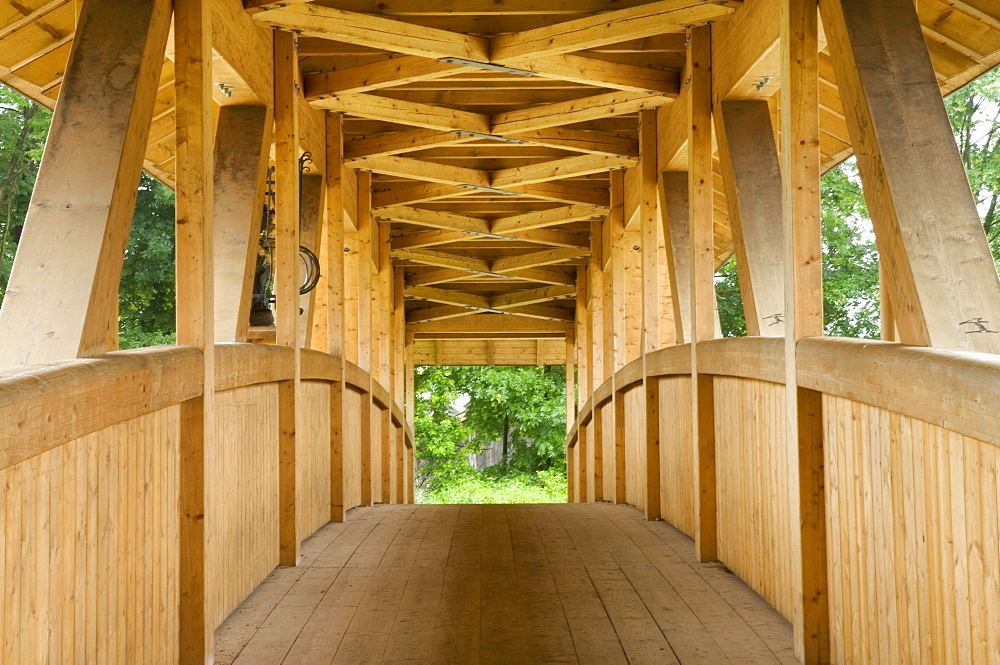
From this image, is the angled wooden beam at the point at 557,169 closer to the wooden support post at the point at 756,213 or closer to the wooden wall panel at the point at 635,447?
the wooden wall panel at the point at 635,447

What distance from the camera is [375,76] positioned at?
6.95 m

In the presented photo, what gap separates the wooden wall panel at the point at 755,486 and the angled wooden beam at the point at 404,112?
3537mm

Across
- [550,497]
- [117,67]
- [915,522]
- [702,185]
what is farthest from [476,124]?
[550,497]

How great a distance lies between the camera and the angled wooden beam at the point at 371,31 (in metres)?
5.76

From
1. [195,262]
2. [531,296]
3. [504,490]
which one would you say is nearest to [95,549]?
[195,262]

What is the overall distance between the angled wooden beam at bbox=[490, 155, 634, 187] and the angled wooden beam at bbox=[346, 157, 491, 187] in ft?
0.67

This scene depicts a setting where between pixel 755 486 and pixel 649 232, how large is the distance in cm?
367

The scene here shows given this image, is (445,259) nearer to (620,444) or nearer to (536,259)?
(536,259)

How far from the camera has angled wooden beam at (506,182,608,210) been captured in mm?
10555

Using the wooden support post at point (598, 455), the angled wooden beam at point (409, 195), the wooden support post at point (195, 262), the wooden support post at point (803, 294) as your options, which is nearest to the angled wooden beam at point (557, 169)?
the angled wooden beam at point (409, 195)

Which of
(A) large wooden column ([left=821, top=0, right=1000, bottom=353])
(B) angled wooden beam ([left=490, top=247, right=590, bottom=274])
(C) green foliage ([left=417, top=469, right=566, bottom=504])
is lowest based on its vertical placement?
(C) green foliage ([left=417, top=469, right=566, bottom=504])

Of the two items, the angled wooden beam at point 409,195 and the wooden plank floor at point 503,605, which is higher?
the angled wooden beam at point 409,195

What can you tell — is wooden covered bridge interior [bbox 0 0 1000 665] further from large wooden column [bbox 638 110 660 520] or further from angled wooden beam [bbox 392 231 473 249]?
angled wooden beam [bbox 392 231 473 249]

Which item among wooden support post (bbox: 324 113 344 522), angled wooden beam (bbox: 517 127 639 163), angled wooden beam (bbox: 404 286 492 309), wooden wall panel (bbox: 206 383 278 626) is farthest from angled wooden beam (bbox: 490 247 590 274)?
wooden wall panel (bbox: 206 383 278 626)
